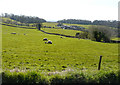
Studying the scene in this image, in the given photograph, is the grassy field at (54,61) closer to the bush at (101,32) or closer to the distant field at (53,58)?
the distant field at (53,58)

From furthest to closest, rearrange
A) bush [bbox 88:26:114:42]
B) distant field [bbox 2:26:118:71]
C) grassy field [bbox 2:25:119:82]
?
bush [bbox 88:26:114:42], distant field [bbox 2:26:118:71], grassy field [bbox 2:25:119:82]

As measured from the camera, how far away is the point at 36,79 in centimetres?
791

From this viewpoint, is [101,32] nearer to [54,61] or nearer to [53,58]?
[53,58]

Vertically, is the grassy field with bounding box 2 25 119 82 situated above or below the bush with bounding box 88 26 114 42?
below

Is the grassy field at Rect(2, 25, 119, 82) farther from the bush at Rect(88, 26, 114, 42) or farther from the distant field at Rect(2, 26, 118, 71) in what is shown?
the bush at Rect(88, 26, 114, 42)

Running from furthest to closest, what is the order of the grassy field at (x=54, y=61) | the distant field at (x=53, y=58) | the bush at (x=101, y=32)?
1. the bush at (x=101, y=32)
2. the distant field at (x=53, y=58)
3. the grassy field at (x=54, y=61)

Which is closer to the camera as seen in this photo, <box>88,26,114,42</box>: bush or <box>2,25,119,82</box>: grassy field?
<box>2,25,119,82</box>: grassy field

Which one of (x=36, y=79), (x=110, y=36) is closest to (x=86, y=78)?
(x=36, y=79)

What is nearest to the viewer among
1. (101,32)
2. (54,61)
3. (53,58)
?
(54,61)

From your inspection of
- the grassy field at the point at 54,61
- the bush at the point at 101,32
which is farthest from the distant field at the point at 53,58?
the bush at the point at 101,32

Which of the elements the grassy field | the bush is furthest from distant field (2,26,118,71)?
the bush

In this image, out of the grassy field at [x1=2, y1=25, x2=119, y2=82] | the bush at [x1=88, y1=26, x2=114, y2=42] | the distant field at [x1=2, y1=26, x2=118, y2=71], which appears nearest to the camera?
the grassy field at [x1=2, y1=25, x2=119, y2=82]

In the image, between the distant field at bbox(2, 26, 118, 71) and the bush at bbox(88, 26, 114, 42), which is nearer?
the distant field at bbox(2, 26, 118, 71)

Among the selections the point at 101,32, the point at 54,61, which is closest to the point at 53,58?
the point at 54,61
